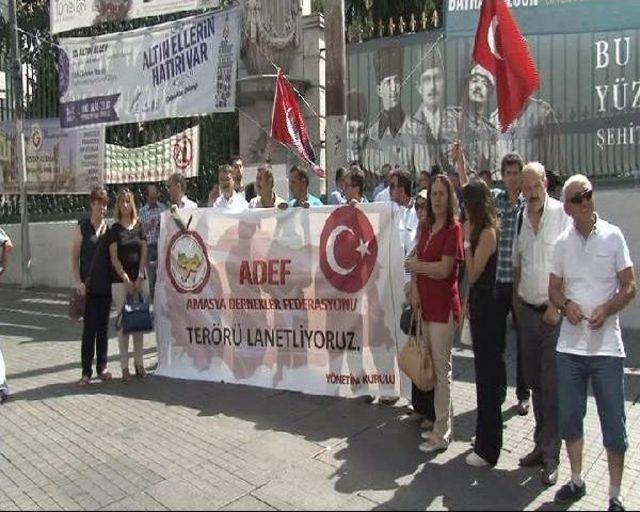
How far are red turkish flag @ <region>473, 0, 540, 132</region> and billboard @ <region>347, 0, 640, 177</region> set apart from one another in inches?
53.0

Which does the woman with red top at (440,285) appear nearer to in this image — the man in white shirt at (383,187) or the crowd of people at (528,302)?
the crowd of people at (528,302)

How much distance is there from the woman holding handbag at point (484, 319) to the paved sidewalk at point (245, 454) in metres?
0.20

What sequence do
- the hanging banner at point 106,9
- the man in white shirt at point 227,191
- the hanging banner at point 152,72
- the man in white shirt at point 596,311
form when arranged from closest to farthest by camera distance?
the man in white shirt at point 596,311 → the man in white shirt at point 227,191 → the hanging banner at point 152,72 → the hanging banner at point 106,9

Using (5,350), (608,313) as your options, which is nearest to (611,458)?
(608,313)

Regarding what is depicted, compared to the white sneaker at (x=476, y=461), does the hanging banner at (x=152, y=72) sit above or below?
above

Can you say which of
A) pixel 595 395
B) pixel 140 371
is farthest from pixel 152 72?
pixel 595 395

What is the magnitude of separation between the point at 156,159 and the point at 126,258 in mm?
5178

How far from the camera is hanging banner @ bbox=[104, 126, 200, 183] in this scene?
11102 millimetres

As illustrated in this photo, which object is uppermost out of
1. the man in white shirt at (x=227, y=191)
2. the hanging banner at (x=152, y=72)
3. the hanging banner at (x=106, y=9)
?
the hanging banner at (x=106, y=9)

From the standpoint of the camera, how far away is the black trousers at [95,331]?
6.63 m

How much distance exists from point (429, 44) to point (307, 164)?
2.12 m

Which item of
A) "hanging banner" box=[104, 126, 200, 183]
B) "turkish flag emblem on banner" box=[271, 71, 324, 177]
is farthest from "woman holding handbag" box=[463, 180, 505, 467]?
"hanging banner" box=[104, 126, 200, 183]

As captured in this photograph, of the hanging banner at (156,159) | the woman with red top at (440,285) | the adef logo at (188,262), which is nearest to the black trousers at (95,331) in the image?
the adef logo at (188,262)

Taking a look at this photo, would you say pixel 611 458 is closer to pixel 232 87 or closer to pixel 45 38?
pixel 232 87
